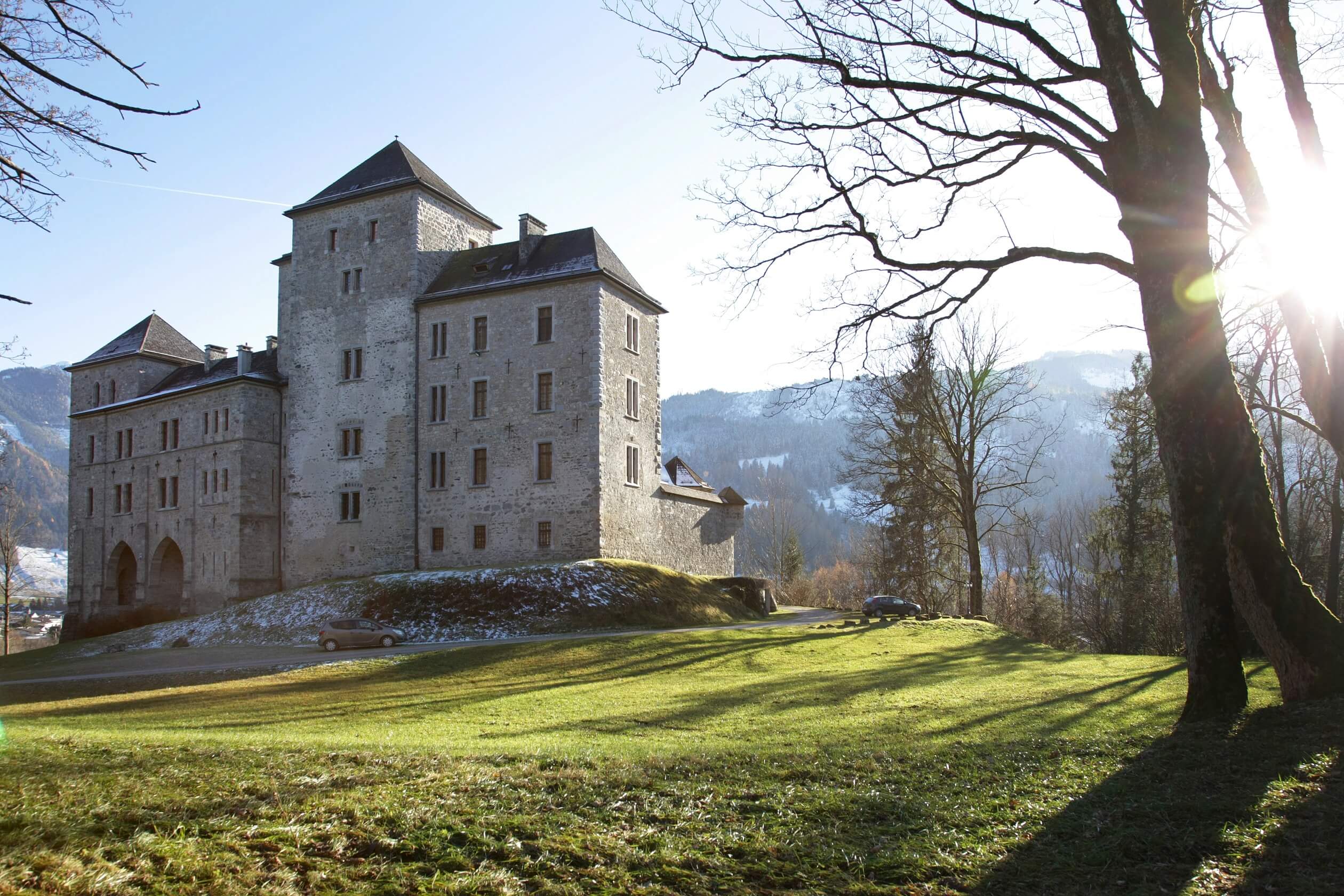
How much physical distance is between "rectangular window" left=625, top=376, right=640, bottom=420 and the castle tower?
977 cm

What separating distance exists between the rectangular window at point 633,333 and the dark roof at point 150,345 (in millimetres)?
28138

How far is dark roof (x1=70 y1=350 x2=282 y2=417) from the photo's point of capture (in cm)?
4434

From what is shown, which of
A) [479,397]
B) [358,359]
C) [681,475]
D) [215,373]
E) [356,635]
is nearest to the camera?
[356,635]

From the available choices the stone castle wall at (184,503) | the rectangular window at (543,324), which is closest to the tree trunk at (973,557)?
the rectangular window at (543,324)

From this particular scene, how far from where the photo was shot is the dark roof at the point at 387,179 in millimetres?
41688

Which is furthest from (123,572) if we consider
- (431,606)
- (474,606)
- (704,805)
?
(704,805)

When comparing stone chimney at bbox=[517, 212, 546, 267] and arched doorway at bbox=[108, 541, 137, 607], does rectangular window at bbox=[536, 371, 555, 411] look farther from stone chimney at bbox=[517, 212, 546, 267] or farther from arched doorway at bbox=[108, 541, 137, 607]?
arched doorway at bbox=[108, 541, 137, 607]

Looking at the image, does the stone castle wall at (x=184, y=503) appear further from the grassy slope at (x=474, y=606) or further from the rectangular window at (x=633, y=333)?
the rectangular window at (x=633, y=333)

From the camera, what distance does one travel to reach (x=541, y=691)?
18359mm

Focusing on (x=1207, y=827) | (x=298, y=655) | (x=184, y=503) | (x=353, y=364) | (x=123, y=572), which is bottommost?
(x=298, y=655)

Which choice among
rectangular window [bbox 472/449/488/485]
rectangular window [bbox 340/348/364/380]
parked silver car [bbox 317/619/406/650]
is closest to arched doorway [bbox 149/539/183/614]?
rectangular window [bbox 340/348/364/380]

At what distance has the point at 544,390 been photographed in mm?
38812

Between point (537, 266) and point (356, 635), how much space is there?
18444 millimetres

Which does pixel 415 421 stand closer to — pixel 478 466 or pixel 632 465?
pixel 478 466
